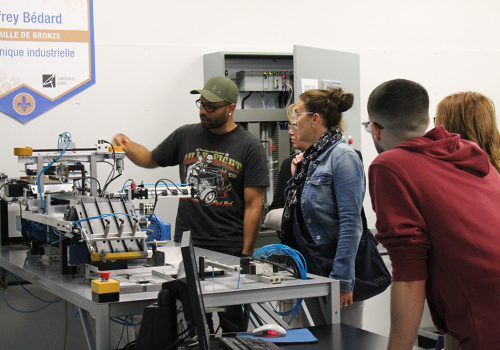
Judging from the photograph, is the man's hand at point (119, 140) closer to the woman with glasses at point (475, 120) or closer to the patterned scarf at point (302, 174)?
A: the patterned scarf at point (302, 174)

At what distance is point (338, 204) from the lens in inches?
94.8

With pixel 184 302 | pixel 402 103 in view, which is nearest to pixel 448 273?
pixel 402 103

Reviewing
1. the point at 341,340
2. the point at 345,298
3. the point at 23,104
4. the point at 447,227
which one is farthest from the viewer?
the point at 23,104

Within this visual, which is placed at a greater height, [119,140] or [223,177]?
[119,140]

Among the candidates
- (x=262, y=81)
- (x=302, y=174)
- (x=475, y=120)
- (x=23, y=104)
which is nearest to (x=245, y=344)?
(x=302, y=174)

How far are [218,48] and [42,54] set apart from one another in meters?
1.12

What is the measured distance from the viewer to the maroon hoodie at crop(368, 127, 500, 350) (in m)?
1.41

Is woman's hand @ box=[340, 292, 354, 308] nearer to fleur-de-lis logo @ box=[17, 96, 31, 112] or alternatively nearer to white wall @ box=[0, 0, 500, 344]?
white wall @ box=[0, 0, 500, 344]

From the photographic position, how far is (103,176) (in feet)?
12.9

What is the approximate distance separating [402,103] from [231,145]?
1.72 m

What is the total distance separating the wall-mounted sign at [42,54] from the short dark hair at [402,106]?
2.71m

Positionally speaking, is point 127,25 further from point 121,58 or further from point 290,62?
point 290,62

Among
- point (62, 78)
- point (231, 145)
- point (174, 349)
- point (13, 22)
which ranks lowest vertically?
point (174, 349)

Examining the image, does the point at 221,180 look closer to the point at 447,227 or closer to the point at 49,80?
the point at 49,80
